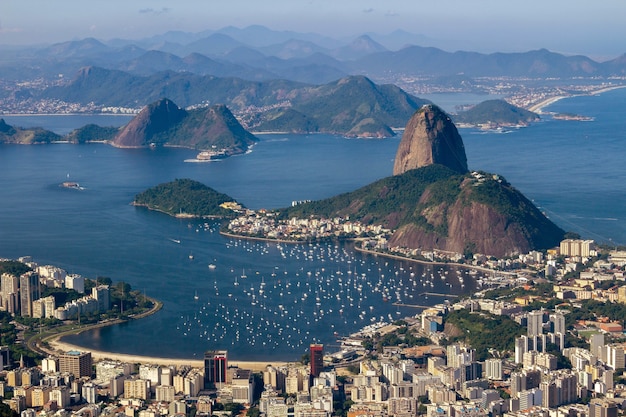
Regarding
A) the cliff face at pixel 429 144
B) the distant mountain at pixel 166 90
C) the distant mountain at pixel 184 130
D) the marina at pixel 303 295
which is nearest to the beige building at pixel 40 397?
the marina at pixel 303 295

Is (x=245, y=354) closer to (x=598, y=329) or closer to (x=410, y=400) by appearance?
(x=410, y=400)

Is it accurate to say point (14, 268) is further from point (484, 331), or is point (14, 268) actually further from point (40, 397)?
point (484, 331)

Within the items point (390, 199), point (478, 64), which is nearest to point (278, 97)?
point (478, 64)

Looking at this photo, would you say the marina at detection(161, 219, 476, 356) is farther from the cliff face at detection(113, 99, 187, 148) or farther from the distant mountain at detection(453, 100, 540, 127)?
the distant mountain at detection(453, 100, 540, 127)

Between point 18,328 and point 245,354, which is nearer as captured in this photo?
point 245,354

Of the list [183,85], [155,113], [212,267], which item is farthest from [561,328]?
[183,85]

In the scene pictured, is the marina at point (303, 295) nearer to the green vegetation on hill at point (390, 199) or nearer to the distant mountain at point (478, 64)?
the green vegetation on hill at point (390, 199)

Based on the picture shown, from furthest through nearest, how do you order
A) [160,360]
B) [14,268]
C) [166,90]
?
[166,90], [14,268], [160,360]
